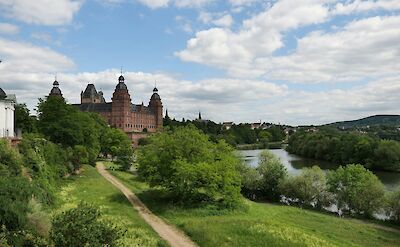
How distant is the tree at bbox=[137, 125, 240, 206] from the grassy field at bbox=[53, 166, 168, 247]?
391cm

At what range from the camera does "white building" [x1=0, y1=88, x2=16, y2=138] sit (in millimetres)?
32956

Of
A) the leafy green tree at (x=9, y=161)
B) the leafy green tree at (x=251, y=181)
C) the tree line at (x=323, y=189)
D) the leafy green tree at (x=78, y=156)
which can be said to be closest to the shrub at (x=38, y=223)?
the leafy green tree at (x=9, y=161)

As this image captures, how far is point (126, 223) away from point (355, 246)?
14386 mm

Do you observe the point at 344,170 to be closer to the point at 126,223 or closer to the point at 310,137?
the point at 126,223

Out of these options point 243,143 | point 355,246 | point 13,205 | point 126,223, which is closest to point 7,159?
point 126,223

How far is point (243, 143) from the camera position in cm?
A: 19925

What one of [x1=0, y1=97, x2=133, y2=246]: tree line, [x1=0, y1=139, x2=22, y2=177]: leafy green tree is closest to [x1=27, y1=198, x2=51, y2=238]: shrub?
[x1=0, y1=97, x2=133, y2=246]: tree line

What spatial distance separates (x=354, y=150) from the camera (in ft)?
293

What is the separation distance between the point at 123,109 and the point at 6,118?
116m

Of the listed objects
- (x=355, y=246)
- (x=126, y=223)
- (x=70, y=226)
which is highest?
(x=70, y=226)

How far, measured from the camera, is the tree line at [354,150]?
7900 centimetres

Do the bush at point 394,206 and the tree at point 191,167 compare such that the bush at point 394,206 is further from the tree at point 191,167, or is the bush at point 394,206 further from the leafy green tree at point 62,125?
the leafy green tree at point 62,125

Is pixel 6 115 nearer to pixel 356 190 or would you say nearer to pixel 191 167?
pixel 191 167

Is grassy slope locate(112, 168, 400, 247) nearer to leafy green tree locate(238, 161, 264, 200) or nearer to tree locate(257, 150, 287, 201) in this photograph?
tree locate(257, 150, 287, 201)
